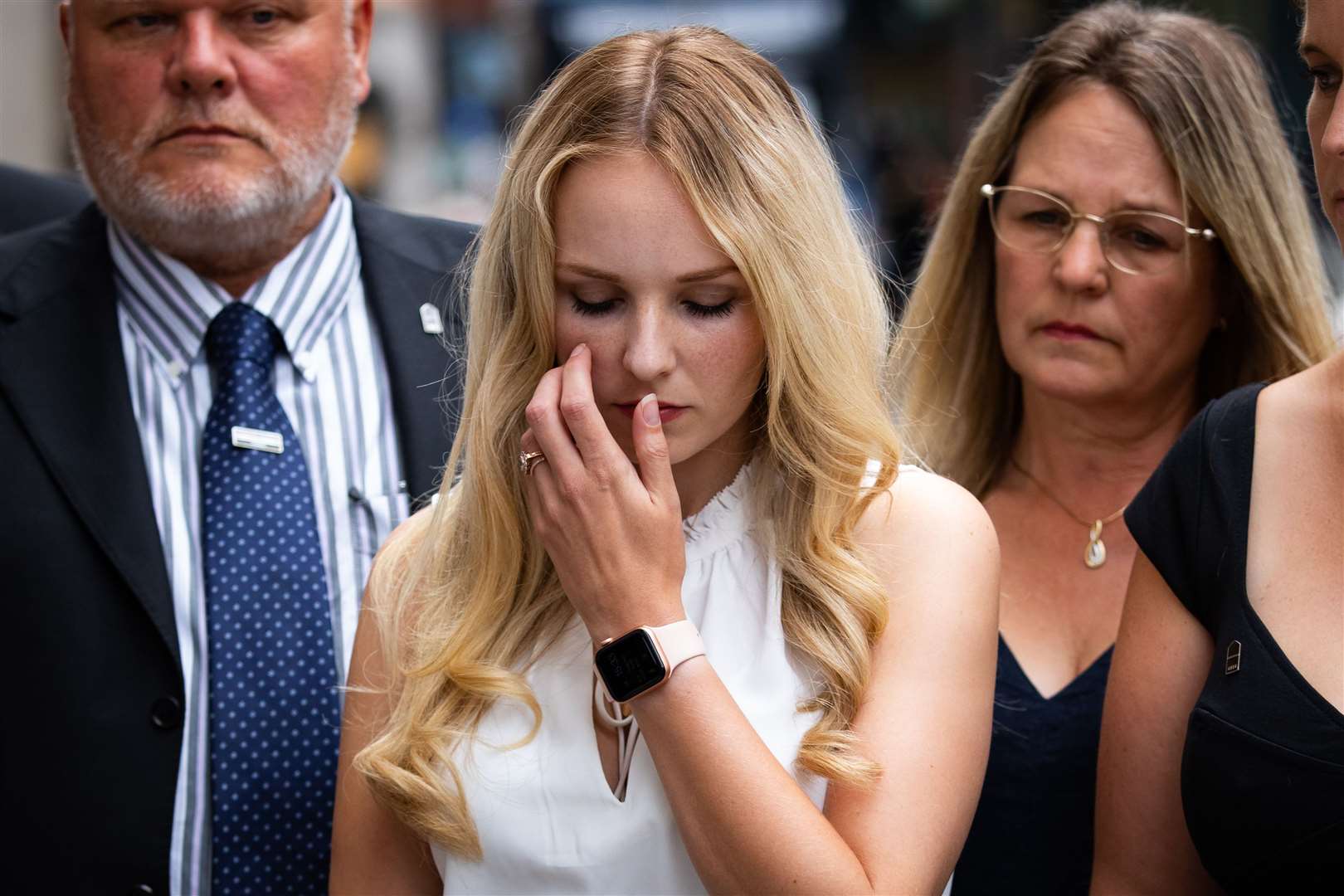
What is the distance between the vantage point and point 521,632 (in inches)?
92.8

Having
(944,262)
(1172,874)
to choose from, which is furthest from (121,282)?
(1172,874)

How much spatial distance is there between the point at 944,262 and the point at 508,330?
1153 millimetres

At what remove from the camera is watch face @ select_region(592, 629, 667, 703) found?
2035 millimetres

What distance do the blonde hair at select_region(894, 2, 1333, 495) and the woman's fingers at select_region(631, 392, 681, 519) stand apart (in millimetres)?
864

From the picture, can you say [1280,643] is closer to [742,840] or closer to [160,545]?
[742,840]

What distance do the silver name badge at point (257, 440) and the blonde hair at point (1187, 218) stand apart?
114cm

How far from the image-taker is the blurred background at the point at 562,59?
429 inches

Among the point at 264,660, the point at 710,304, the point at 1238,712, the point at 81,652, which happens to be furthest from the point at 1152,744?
the point at 81,652

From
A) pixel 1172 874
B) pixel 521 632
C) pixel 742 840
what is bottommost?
pixel 1172 874

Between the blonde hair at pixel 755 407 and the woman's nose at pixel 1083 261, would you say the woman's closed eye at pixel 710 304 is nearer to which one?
the blonde hair at pixel 755 407

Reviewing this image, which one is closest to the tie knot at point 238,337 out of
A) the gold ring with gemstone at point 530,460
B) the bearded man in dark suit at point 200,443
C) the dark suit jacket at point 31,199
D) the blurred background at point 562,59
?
the bearded man in dark suit at point 200,443

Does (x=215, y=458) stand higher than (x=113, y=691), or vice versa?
(x=215, y=458)

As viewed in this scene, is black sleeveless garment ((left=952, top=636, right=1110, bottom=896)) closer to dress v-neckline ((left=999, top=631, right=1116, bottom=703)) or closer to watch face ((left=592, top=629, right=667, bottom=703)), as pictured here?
dress v-neckline ((left=999, top=631, right=1116, bottom=703))

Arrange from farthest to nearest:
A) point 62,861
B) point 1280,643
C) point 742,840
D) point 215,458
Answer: point 215,458 → point 62,861 → point 1280,643 → point 742,840
